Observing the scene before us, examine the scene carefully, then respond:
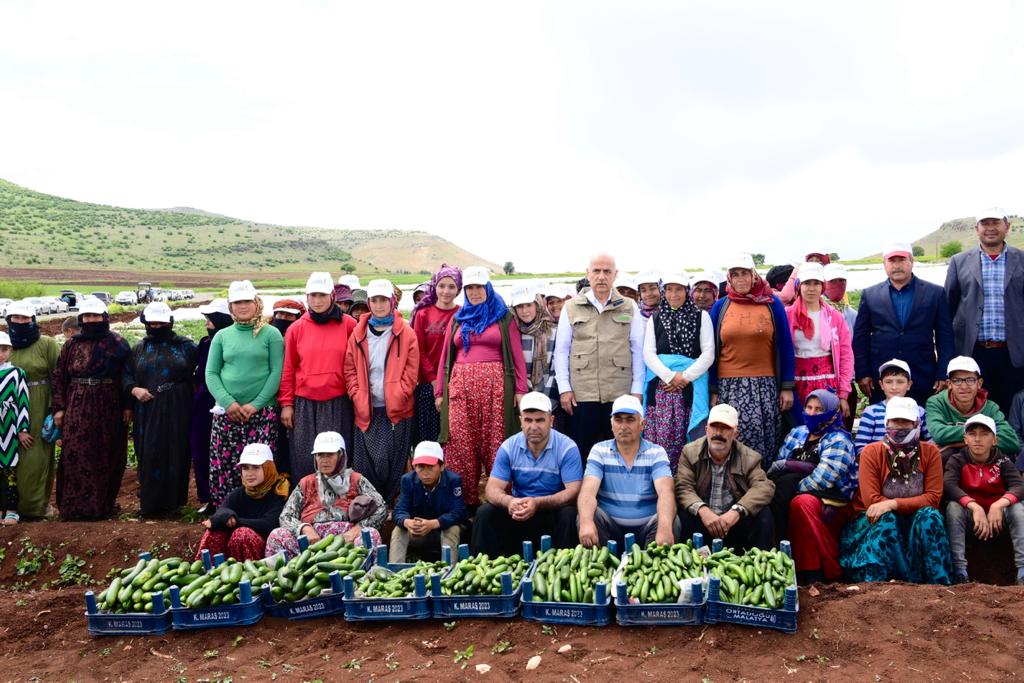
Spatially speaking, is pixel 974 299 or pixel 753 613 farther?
pixel 974 299

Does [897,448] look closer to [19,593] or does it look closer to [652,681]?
[652,681]

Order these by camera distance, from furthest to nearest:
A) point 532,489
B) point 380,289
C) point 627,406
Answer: point 380,289 < point 532,489 < point 627,406

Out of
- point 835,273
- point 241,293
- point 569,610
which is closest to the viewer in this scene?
point 569,610

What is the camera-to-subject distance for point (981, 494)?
6.40 m

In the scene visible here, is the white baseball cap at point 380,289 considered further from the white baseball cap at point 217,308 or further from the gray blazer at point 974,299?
the gray blazer at point 974,299

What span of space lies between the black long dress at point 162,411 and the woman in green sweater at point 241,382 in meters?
0.79

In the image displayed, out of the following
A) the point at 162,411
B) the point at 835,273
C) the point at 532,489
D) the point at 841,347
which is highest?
the point at 835,273

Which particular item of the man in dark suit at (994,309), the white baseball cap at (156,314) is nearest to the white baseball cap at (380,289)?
the white baseball cap at (156,314)

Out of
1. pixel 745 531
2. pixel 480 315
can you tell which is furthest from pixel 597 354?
pixel 745 531

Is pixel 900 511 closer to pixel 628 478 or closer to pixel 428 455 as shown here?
pixel 628 478

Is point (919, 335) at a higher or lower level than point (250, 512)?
higher

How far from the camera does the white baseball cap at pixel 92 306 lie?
842 centimetres

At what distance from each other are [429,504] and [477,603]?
140 cm

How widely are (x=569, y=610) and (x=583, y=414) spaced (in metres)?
2.16
